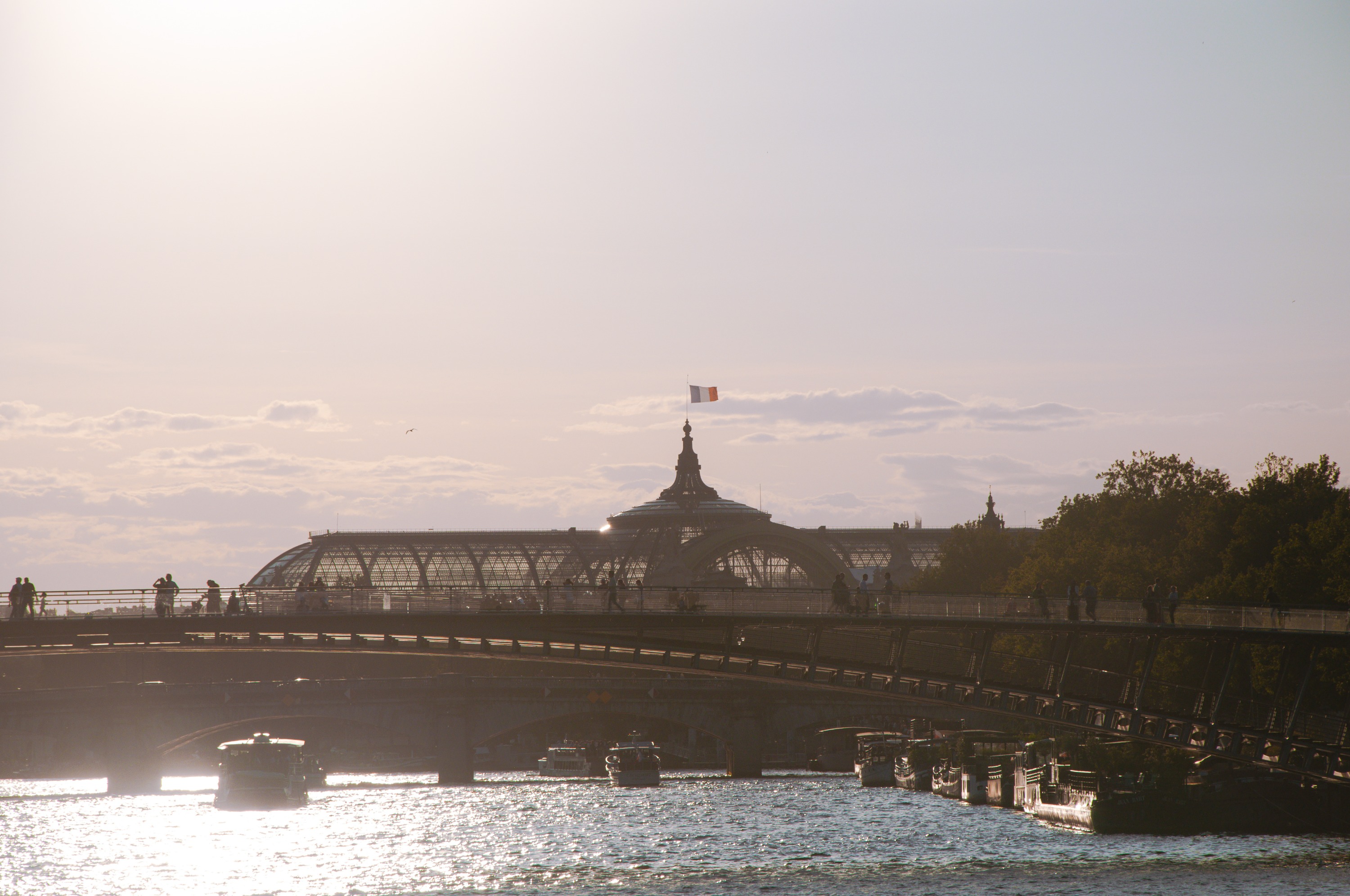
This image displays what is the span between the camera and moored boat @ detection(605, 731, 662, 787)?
411ft

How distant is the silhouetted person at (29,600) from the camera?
68.4m

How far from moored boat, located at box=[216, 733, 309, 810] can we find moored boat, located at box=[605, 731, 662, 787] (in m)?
27.4

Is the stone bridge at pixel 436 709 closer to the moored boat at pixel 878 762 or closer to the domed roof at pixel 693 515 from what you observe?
the moored boat at pixel 878 762

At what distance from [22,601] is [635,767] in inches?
2553

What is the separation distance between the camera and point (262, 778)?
340ft

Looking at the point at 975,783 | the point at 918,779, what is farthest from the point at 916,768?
the point at 975,783

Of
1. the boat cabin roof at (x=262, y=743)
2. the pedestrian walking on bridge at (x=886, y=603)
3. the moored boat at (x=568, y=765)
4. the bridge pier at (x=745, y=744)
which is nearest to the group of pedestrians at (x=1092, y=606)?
the pedestrian walking on bridge at (x=886, y=603)

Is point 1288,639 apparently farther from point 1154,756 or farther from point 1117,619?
point 1154,756

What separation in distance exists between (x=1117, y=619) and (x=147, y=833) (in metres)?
50.8

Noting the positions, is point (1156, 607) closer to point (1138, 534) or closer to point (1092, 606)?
point (1092, 606)

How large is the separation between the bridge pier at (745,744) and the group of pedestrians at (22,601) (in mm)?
71733

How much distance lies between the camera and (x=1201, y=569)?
308 ft

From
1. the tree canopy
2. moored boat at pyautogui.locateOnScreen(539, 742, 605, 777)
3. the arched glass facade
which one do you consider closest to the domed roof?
the arched glass facade

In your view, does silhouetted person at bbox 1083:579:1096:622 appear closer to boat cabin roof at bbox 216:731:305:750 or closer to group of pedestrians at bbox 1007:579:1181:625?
group of pedestrians at bbox 1007:579:1181:625
